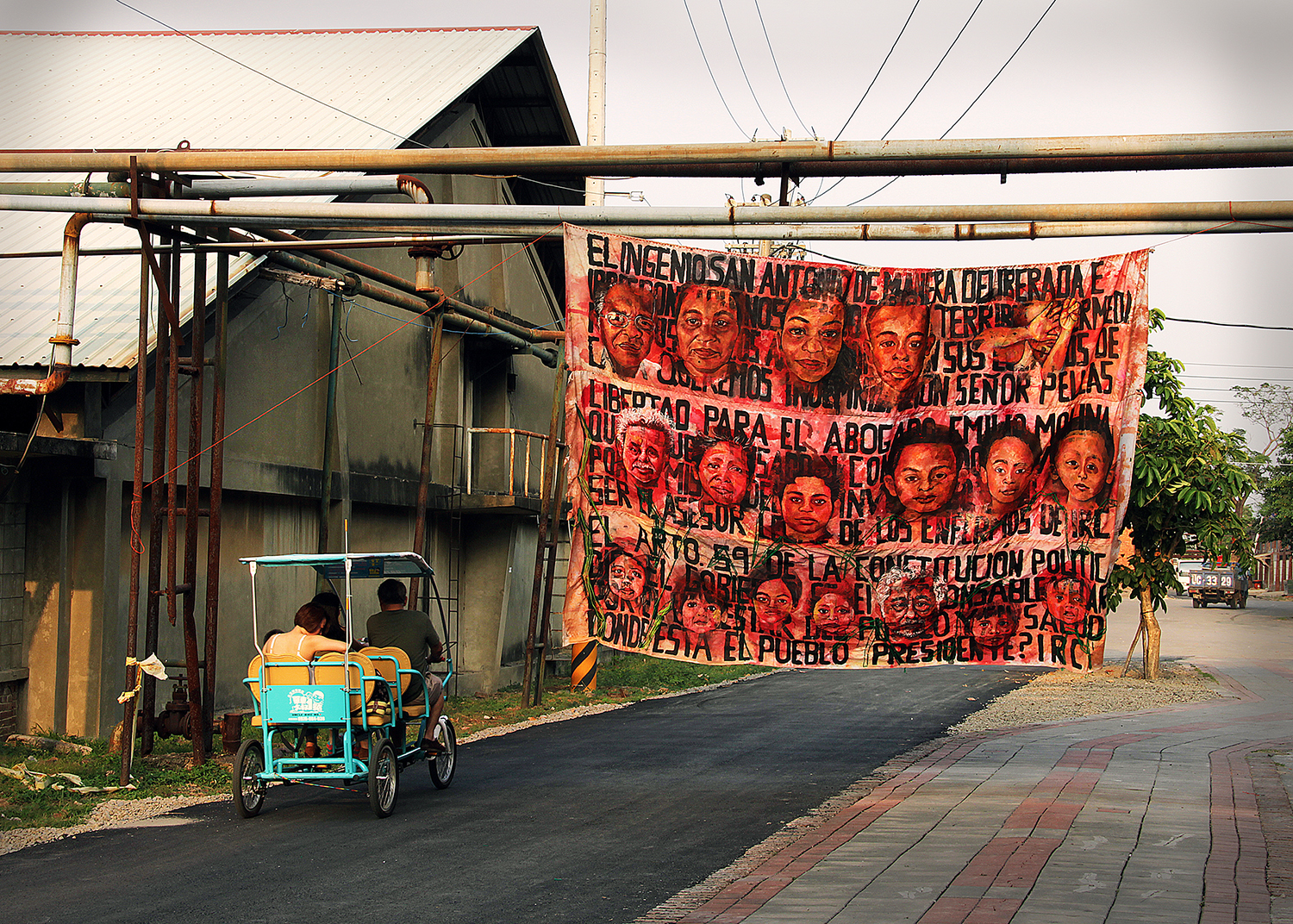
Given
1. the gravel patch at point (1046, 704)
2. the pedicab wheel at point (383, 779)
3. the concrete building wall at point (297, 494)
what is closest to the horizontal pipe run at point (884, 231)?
the pedicab wheel at point (383, 779)

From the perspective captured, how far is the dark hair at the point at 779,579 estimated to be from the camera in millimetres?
8523

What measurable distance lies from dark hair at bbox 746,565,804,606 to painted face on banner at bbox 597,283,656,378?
1720mm

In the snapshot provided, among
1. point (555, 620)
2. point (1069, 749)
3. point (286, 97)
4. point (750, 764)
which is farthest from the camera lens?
point (555, 620)

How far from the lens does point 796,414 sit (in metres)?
8.57

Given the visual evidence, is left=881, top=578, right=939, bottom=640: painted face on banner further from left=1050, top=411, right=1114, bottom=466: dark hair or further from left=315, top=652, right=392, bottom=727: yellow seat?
left=315, top=652, right=392, bottom=727: yellow seat

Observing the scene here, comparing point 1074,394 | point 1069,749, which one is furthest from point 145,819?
point 1069,749

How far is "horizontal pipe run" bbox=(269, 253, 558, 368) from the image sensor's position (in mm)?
14684

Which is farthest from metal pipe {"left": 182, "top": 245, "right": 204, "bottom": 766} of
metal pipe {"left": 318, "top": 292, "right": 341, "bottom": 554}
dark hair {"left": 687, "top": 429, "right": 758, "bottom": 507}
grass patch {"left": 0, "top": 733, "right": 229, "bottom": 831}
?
dark hair {"left": 687, "top": 429, "right": 758, "bottom": 507}

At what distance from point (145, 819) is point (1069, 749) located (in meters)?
10.2

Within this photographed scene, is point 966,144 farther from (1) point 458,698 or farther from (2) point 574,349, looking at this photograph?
(1) point 458,698

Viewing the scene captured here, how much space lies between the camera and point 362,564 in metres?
11.7

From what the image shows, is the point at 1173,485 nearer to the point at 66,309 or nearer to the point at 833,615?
the point at 833,615

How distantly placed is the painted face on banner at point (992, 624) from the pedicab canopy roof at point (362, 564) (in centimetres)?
497

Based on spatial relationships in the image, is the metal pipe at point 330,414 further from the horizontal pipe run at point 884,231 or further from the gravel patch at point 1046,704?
the horizontal pipe run at point 884,231
